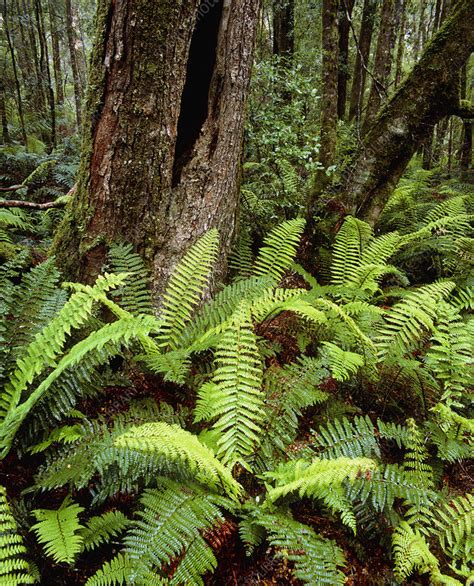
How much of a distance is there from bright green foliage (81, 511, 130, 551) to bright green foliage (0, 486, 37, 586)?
25cm

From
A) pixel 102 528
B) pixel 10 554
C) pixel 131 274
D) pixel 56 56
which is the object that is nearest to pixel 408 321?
pixel 131 274

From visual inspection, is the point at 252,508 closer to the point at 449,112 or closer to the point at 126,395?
the point at 126,395

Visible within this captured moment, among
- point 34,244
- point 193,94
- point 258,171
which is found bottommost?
point 34,244

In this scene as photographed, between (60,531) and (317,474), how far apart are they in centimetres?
117

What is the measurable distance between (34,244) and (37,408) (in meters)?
3.24

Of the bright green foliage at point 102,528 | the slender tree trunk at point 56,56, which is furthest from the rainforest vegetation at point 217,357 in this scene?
the slender tree trunk at point 56,56

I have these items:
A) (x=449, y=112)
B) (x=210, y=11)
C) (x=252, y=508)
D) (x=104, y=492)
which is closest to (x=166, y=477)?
(x=104, y=492)

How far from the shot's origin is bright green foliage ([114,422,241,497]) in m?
1.64

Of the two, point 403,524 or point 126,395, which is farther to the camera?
point 126,395

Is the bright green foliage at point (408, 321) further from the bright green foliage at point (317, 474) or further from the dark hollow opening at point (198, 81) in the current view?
A: the dark hollow opening at point (198, 81)

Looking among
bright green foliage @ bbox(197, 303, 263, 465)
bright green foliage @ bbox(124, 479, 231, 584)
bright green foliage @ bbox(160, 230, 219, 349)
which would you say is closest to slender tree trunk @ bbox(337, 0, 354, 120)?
bright green foliage @ bbox(160, 230, 219, 349)

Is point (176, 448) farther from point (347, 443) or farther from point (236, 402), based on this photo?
point (347, 443)

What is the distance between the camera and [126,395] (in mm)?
2549

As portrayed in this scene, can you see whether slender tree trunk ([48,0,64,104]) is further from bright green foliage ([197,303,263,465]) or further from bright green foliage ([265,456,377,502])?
bright green foliage ([265,456,377,502])
